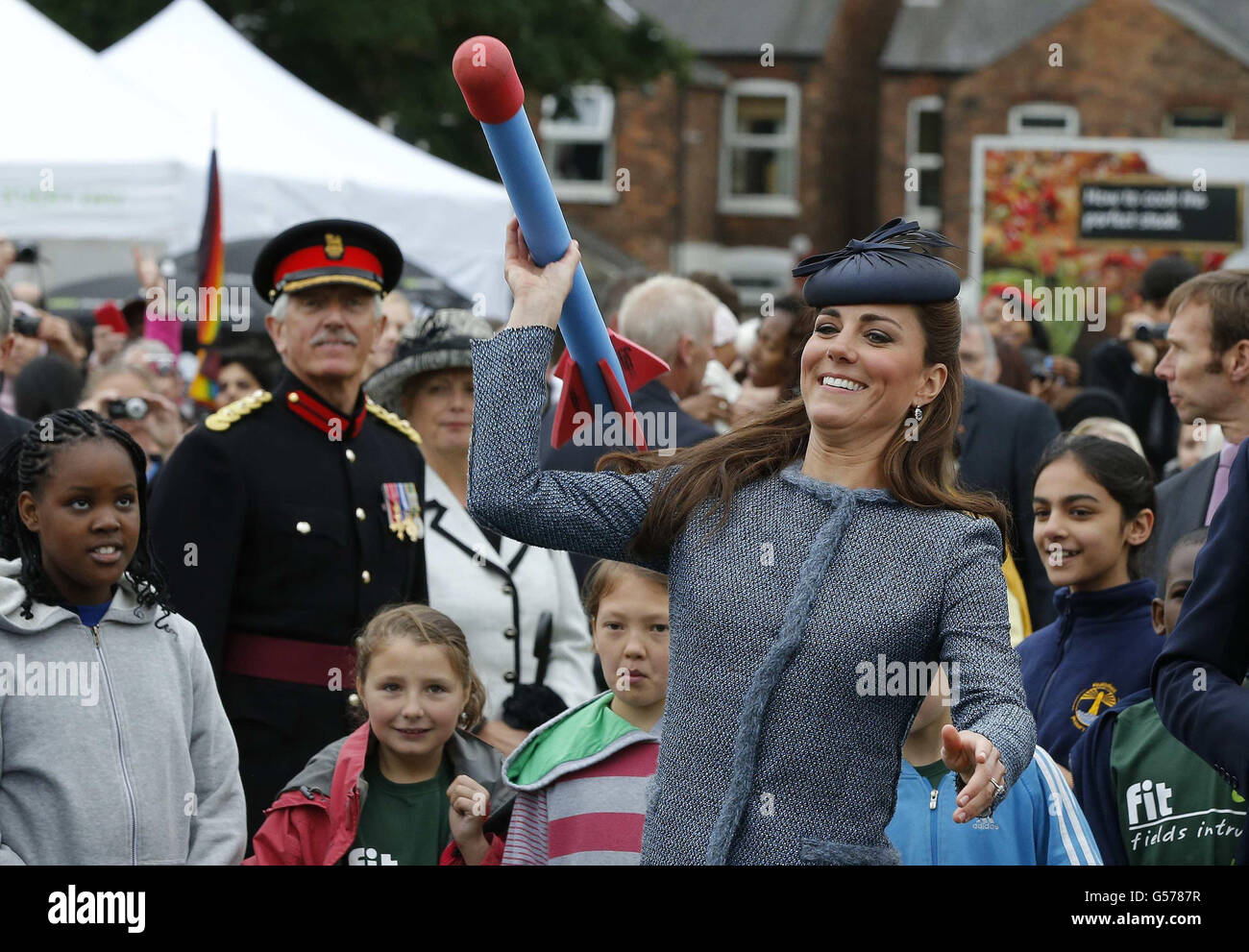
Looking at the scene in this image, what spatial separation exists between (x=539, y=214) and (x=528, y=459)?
15.6 inches

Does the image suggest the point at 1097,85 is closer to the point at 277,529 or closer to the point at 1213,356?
the point at 1213,356

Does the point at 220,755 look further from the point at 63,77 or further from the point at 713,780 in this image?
the point at 63,77

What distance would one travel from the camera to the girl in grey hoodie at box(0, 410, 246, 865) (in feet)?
10.8

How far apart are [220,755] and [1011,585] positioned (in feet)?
9.19

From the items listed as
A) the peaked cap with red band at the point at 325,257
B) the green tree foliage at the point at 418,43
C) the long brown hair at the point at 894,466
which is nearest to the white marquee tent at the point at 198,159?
the peaked cap with red band at the point at 325,257

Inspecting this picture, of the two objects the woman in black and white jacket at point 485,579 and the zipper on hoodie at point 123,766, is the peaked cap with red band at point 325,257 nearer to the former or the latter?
the woman in black and white jacket at point 485,579

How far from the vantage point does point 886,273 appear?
264 cm

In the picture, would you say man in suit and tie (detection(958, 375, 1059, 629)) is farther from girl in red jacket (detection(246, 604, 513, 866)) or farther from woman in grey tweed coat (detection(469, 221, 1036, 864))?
woman in grey tweed coat (detection(469, 221, 1036, 864))

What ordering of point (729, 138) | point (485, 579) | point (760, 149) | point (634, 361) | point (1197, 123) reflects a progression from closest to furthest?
1. point (634, 361)
2. point (485, 579)
3. point (1197, 123)
4. point (729, 138)
5. point (760, 149)

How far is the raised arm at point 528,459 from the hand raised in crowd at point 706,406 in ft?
11.8

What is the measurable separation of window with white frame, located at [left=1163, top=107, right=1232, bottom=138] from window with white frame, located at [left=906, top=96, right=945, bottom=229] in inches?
154

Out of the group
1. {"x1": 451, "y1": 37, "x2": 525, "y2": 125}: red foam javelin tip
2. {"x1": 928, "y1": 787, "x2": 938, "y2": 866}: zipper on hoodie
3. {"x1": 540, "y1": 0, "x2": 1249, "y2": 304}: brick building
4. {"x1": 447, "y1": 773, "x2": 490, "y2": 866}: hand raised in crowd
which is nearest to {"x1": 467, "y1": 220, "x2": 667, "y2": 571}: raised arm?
{"x1": 451, "y1": 37, "x2": 525, "y2": 125}: red foam javelin tip

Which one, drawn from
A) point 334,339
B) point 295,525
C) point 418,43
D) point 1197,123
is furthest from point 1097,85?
point 295,525

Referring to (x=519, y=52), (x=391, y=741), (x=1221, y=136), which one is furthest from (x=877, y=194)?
(x=391, y=741)
